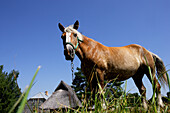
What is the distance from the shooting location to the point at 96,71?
2.77 meters

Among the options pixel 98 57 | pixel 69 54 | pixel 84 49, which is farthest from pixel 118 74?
pixel 69 54

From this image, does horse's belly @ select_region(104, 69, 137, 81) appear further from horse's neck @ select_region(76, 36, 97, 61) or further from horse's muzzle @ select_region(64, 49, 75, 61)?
horse's muzzle @ select_region(64, 49, 75, 61)

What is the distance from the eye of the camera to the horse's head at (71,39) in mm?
2711

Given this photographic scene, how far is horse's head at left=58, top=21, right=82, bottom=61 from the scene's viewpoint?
8.89ft

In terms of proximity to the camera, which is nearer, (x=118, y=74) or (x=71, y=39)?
(x=71, y=39)

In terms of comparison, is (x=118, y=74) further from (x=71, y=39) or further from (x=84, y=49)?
(x=71, y=39)

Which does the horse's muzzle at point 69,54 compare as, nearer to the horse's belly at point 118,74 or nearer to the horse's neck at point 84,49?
the horse's neck at point 84,49

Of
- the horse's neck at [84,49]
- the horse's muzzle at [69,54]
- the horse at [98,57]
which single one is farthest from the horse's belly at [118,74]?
the horse's muzzle at [69,54]

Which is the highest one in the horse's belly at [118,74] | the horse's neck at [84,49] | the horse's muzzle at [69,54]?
the horse's neck at [84,49]

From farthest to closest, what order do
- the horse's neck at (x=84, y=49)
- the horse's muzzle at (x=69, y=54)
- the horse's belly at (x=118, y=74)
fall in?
the horse's belly at (x=118, y=74) < the horse's neck at (x=84, y=49) < the horse's muzzle at (x=69, y=54)

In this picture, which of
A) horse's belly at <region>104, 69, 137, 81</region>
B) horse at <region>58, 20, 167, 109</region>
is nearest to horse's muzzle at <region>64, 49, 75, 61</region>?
horse at <region>58, 20, 167, 109</region>

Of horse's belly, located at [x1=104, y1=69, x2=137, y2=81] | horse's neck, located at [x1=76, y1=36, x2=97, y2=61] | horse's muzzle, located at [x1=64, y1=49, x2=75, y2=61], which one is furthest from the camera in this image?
horse's belly, located at [x1=104, y1=69, x2=137, y2=81]

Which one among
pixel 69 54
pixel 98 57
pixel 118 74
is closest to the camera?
pixel 69 54

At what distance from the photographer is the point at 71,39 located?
2789 millimetres
